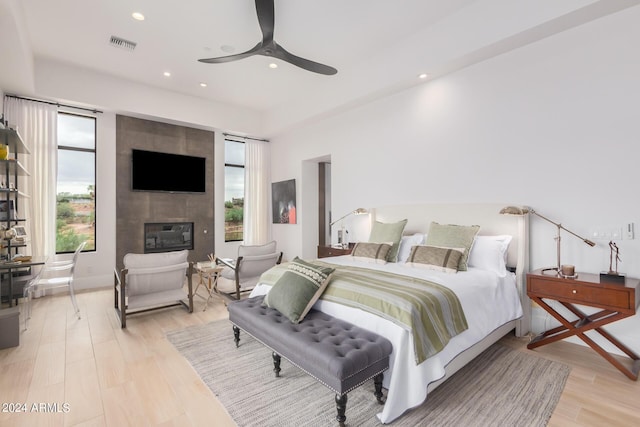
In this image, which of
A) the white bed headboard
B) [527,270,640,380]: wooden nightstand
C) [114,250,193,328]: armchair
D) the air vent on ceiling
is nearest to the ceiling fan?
the air vent on ceiling

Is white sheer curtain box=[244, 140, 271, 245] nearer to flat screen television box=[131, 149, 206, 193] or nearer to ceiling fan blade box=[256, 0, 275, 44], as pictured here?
flat screen television box=[131, 149, 206, 193]

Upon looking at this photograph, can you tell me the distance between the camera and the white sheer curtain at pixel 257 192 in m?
7.46

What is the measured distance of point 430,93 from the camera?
14.5ft

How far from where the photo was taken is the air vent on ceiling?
4266mm

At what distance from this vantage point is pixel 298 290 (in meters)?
2.63

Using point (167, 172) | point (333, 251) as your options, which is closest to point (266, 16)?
point (333, 251)

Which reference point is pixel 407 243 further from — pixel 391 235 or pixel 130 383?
pixel 130 383

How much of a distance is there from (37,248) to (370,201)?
5.47 m

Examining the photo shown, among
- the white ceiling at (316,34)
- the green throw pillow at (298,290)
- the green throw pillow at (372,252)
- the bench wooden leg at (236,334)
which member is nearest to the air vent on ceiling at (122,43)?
the white ceiling at (316,34)

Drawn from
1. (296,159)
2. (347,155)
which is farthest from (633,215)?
(296,159)

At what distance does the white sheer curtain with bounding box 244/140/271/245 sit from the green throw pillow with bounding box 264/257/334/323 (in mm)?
4717

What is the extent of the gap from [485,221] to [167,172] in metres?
5.88

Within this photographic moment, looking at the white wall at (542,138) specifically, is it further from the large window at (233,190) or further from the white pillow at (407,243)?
the large window at (233,190)

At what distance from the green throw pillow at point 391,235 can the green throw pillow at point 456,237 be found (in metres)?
0.43
